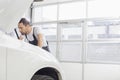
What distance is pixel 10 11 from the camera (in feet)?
7.39

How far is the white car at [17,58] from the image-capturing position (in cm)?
174

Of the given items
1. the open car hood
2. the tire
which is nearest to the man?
the open car hood

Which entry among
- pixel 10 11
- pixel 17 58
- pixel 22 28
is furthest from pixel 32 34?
pixel 17 58

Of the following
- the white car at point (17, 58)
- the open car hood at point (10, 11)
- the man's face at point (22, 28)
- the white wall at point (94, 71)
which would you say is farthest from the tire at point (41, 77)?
the white wall at point (94, 71)

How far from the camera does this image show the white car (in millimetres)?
1741

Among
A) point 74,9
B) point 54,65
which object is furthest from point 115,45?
point 54,65

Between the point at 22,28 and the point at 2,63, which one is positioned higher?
the point at 22,28

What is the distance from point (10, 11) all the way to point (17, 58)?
637 mm

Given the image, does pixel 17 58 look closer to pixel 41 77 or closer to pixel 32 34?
pixel 41 77

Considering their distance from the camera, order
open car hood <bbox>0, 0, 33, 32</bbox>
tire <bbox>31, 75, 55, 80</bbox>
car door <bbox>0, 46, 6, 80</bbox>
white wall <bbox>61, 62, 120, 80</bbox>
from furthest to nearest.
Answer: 1. white wall <bbox>61, 62, 120, 80</bbox>
2. open car hood <bbox>0, 0, 33, 32</bbox>
3. tire <bbox>31, 75, 55, 80</bbox>
4. car door <bbox>0, 46, 6, 80</bbox>

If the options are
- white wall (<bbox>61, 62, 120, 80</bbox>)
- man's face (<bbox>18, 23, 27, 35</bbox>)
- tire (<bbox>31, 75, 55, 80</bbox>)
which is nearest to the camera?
tire (<bbox>31, 75, 55, 80</bbox>)

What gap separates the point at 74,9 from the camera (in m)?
6.59

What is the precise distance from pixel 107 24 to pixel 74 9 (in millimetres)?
1075

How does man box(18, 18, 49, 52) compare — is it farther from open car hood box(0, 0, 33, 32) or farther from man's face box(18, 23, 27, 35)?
open car hood box(0, 0, 33, 32)
